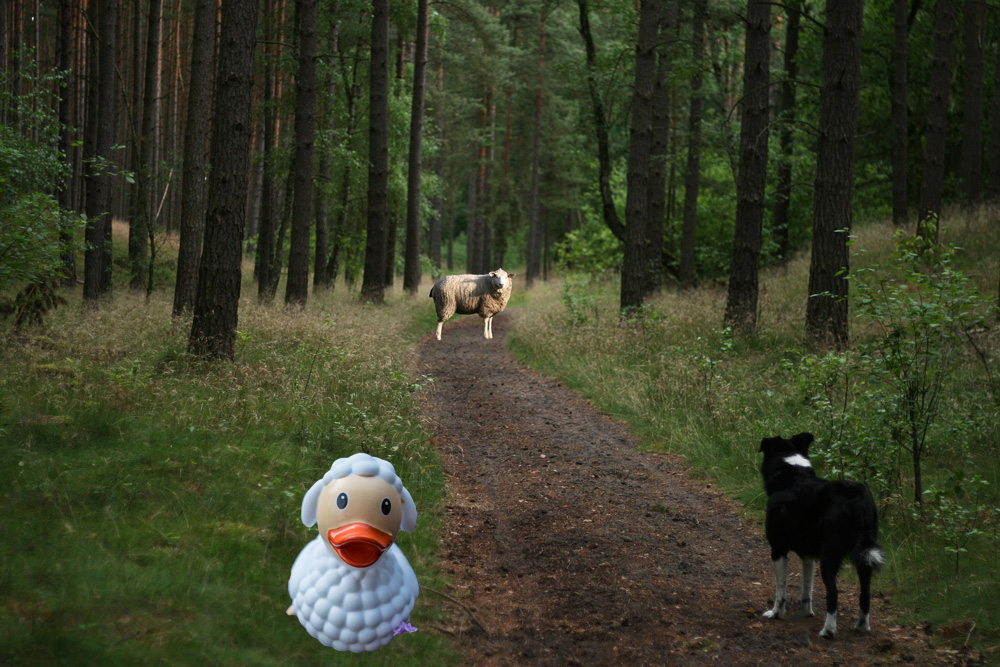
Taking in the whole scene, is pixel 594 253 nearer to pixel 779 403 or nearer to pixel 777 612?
pixel 779 403

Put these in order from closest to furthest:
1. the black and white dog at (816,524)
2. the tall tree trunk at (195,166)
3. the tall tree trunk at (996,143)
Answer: the black and white dog at (816,524), the tall tree trunk at (195,166), the tall tree trunk at (996,143)

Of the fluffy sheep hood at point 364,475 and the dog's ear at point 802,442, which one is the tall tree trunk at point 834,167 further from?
the fluffy sheep hood at point 364,475

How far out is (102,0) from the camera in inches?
691

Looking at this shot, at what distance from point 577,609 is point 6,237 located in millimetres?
6663

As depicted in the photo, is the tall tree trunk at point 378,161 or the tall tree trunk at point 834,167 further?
the tall tree trunk at point 378,161

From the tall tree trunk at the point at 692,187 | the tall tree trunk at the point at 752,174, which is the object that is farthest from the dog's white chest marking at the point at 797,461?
the tall tree trunk at the point at 692,187

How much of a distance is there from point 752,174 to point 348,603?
543 inches

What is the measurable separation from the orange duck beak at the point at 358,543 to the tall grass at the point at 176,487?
1.39 meters

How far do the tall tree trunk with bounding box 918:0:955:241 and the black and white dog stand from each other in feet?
56.7

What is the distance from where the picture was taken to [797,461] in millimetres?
4809

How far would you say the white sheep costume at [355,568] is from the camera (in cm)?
261

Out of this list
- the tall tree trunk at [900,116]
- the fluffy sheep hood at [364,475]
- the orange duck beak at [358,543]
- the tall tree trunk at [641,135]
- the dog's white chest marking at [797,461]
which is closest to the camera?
→ the orange duck beak at [358,543]

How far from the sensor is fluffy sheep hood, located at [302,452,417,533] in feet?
8.93

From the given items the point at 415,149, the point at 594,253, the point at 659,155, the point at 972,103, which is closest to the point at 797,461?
the point at 659,155
